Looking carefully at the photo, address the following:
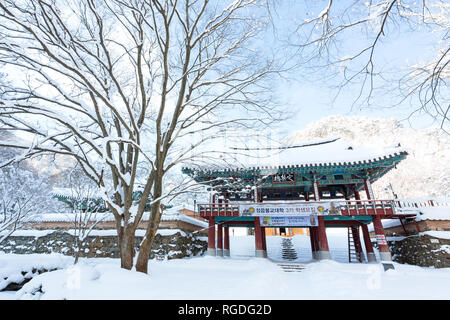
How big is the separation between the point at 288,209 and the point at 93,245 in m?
12.4

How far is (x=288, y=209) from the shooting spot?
1081cm

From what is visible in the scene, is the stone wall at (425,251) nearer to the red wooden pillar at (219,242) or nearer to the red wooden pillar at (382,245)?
the red wooden pillar at (382,245)

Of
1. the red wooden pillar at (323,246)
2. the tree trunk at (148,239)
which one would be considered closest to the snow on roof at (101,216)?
the tree trunk at (148,239)

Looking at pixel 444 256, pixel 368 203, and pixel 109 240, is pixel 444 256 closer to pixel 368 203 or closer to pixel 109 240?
pixel 368 203

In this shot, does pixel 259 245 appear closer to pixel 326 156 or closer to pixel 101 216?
pixel 326 156

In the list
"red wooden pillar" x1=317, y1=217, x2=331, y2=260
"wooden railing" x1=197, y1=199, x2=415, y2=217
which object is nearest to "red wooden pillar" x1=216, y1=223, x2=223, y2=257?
"wooden railing" x1=197, y1=199, x2=415, y2=217

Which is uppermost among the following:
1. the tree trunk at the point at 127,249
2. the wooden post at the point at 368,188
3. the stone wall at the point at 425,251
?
the wooden post at the point at 368,188

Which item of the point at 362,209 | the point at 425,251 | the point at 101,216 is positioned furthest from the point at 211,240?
the point at 425,251

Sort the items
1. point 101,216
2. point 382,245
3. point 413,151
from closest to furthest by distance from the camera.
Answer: point 413,151 < point 382,245 < point 101,216

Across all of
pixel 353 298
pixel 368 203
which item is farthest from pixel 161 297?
pixel 368 203

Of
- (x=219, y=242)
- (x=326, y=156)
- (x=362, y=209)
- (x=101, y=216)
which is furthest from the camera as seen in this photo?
(x=101, y=216)

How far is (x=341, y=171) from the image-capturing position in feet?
38.1

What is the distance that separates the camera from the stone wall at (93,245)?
39.9 ft

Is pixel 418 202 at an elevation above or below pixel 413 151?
below
